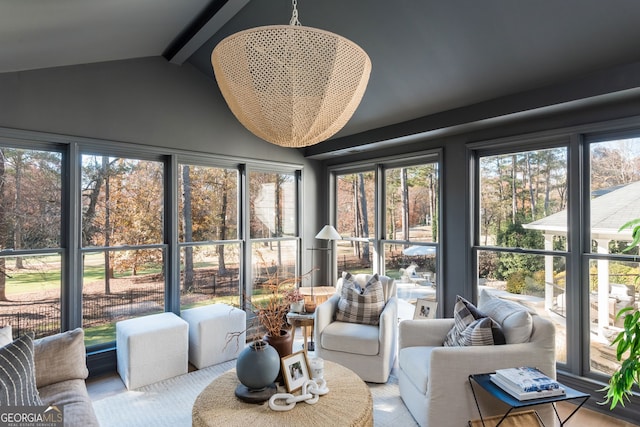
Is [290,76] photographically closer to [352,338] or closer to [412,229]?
[352,338]

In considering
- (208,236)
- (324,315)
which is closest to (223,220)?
(208,236)

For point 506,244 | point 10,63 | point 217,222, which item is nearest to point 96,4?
point 10,63

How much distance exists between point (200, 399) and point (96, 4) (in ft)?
8.38

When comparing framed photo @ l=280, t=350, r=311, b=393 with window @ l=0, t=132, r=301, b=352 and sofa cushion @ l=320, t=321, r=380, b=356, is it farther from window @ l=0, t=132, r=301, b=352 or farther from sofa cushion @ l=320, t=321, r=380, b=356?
window @ l=0, t=132, r=301, b=352

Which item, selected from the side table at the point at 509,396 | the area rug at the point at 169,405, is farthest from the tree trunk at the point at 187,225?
the side table at the point at 509,396

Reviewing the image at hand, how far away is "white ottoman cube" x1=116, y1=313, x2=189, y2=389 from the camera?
303 centimetres

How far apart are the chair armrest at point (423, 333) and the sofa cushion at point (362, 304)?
0.55 meters

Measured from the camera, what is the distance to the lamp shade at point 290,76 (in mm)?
1435

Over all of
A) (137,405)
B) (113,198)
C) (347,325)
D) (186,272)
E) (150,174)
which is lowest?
(137,405)

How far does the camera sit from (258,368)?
1.88m

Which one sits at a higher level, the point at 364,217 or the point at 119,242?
the point at 364,217

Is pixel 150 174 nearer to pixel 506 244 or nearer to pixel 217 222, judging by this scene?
pixel 217 222

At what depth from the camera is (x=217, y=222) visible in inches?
167

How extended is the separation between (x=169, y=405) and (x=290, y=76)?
2.74m
